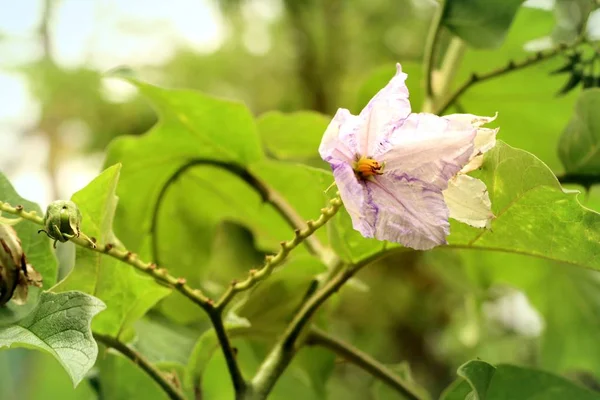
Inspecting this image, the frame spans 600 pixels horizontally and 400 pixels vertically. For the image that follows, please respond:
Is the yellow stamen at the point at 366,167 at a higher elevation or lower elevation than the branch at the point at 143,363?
higher

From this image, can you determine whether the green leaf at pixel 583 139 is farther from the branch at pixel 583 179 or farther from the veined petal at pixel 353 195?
the veined petal at pixel 353 195

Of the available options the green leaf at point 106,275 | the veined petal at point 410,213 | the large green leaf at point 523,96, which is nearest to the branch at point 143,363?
the green leaf at point 106,275

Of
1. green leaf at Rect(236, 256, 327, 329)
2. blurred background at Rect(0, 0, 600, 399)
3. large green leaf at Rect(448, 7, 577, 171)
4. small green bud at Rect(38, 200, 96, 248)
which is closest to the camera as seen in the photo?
small green bud at Rect(38, 200, 96, 248)

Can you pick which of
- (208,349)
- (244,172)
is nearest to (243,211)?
(244,172)

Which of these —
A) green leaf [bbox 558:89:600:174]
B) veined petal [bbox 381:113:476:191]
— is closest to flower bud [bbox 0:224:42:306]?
veined petal [bbox 381:113:476:191]

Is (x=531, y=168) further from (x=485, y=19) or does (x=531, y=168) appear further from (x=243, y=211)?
(x=243, y=211)

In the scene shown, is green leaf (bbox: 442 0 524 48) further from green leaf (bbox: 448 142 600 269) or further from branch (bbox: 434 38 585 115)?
green leaf (bbox: 448 142 600 269)

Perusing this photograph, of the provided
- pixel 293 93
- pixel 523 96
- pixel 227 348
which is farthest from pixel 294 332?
pixel 293 93
